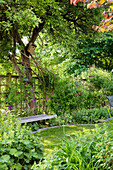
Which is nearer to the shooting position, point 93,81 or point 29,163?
point 29,163

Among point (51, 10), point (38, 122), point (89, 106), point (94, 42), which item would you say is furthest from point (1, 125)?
point (94, 42)

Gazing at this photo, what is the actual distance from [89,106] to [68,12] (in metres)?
3.47

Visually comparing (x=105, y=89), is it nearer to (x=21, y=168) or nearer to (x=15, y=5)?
(x=15, y=5)

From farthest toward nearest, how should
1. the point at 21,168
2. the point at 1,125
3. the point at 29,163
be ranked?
the point at 1,125
the point at 29,163
the point at 21,168

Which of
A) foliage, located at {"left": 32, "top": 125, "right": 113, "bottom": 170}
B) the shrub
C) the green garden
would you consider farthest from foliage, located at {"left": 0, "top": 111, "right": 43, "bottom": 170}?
the shrub

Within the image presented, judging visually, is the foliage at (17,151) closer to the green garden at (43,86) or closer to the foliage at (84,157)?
the green garden at (43,86)

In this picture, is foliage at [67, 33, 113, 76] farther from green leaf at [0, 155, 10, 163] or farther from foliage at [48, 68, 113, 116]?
green leaf at [0, 155, 10, 163]

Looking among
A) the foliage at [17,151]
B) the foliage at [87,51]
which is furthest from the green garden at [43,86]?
the foliage at [87,51]

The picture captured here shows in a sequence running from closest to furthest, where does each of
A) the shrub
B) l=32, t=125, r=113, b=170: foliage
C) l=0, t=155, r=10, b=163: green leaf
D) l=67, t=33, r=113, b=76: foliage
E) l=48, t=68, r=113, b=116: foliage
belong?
1. l=32, t=125, r=113, b=170: foliage
2. l=0, t=155, r=10, b=163: green leaf
3. the shrub
4. l=48, t=68, r=113, b=116: foliage
5. l=67, t=33, r=113, b=76: foliage

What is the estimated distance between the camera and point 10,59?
545 cm

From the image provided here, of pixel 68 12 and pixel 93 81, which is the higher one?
pixel 68 12

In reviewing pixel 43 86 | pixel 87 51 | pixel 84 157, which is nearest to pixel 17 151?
pixel 84 157

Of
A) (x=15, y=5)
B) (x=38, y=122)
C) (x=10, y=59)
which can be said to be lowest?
(x=38, y=122)

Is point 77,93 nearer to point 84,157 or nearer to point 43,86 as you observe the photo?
point 43,86
